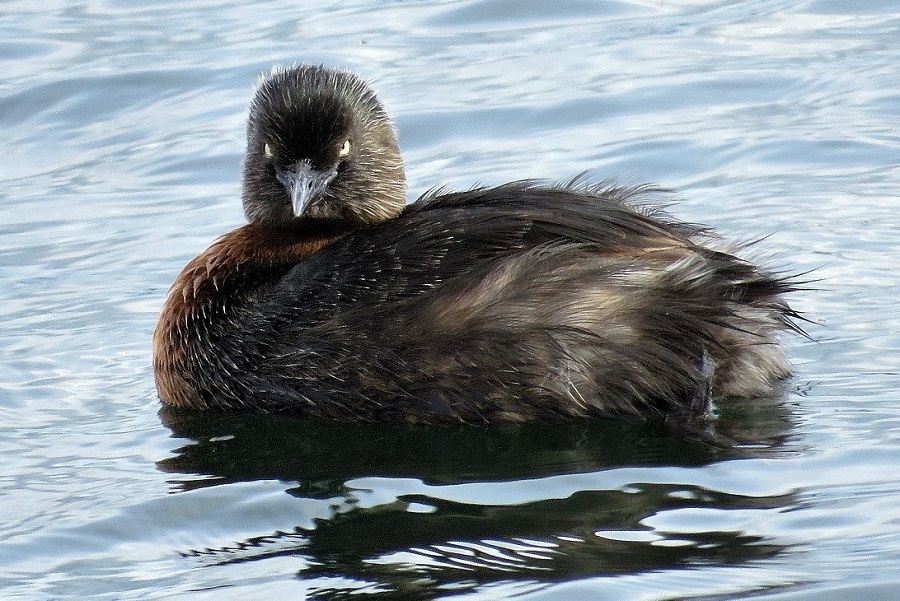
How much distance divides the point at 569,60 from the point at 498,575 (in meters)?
7.45

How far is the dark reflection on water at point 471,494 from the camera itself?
5230mm

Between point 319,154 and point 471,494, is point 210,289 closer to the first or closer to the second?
point 319,154

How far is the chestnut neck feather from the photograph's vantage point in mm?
7055

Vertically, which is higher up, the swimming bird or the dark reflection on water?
the swimming bird

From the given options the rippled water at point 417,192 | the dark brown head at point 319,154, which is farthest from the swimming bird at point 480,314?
the rippled water at point 417,192

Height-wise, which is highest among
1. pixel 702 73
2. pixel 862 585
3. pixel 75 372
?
pixel 702 73

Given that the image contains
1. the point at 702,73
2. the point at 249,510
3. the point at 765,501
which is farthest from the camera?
the point at 702,73

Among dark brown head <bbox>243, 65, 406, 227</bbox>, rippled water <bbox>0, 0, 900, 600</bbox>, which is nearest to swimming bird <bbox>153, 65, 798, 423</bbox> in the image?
dark brown head <bbox>243, 65, 406, 227</bbox>

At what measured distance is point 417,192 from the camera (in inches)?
392

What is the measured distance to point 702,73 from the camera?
11.6 meters

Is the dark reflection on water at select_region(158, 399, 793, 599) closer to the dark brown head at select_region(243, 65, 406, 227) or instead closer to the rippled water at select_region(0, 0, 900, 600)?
the rippled water at select_region(0, 0, 900, 600)

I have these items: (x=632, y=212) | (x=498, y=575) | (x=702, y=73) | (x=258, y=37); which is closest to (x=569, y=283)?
(x=632, y=212)

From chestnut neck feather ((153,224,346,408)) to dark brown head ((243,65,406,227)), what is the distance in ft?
0.30

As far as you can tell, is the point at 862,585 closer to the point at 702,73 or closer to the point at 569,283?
the point at 569,283
